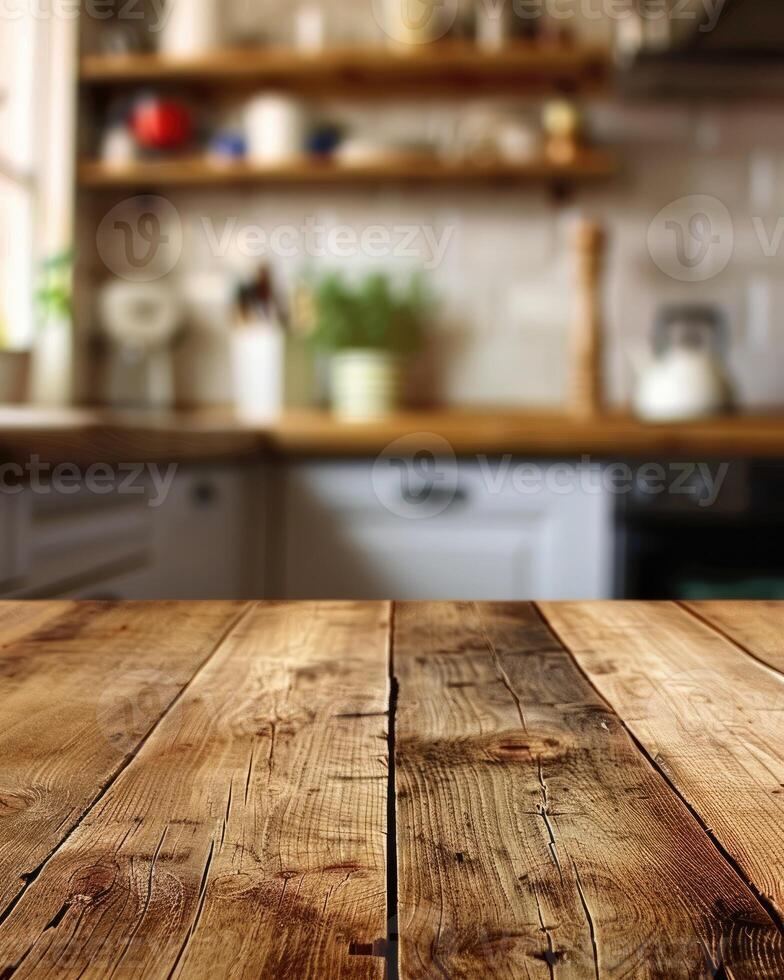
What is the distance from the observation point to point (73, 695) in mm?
557

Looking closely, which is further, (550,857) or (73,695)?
(73,695)

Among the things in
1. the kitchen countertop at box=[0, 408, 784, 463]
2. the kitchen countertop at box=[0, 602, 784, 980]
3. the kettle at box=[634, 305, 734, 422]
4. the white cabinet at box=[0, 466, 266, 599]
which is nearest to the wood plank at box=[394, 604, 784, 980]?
the kitchen countertop at box=[0, 602, 784, 980]

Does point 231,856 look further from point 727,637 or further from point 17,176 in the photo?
point 17,176

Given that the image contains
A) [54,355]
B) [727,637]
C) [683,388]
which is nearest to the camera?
[727,637]

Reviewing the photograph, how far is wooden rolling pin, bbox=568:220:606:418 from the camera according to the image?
2496 mm

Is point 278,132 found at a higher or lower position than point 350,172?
higher

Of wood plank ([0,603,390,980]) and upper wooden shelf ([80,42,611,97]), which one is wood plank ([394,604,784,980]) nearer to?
wood plank ([0,603,390,980])

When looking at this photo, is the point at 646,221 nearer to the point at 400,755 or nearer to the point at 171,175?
the point at 171,175

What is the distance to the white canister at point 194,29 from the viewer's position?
8.47 ft

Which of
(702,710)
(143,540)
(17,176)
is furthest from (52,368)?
(702,710)

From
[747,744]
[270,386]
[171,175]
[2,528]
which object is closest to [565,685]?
[747,744]

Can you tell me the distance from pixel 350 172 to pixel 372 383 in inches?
20.5

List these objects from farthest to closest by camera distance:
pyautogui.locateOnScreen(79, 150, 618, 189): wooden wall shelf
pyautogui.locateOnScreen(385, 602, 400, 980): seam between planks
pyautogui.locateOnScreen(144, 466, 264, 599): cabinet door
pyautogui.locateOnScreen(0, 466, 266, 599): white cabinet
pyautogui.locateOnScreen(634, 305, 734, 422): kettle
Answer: pyautogui.locateOnScreen(79, 150, 618, 189): wooden wall shelf → pyautogui.locateOnScreen(634, 305, 734, 422): kettle → pyautogui.locateOnScreen(144, 466, 264, 599): cabinet door → pyautogui.locateOnScreen(0, 466, 266, 599): white cabinet → pyautogui.locateOnScreen(385, 602, 400, 980): seam between planks

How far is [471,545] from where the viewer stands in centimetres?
214
